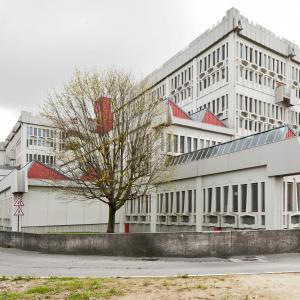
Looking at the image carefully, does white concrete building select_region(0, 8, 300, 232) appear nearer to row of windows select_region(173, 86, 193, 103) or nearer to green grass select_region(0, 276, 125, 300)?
row of windows select_region(173, 86, 193, 103)

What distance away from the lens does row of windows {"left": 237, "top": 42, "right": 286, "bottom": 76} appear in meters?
49.3

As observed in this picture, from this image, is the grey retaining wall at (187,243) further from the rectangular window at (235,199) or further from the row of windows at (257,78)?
the row of windows at (257,78)

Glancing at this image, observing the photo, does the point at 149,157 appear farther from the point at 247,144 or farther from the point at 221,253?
the point at 221,253

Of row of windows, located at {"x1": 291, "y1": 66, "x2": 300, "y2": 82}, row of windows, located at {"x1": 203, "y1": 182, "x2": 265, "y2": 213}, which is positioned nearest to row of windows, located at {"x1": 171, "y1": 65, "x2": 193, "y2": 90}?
row of windows, located at {"x1": 291, "y1": 66, "x2": 300, "y2": 82}

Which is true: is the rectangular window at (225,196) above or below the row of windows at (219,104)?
below

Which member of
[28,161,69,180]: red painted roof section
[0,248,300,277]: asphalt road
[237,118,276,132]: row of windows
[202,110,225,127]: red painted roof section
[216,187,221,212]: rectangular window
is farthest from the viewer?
[237,118,276,132]: row of windows

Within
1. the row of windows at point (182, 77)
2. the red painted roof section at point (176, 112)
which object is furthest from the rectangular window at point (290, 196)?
the row of windows at point (182, 77)

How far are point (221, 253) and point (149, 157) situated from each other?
363 inches

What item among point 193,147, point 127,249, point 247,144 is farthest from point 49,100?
point 193,147

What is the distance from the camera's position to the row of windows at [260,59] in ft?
162

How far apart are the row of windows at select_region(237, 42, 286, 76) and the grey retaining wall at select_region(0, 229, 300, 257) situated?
3392 centimetres

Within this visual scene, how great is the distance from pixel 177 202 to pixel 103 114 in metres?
11.5

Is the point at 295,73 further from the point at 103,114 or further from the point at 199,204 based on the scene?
the point at 103,114

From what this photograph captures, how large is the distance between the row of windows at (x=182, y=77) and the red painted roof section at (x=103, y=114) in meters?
32.3
